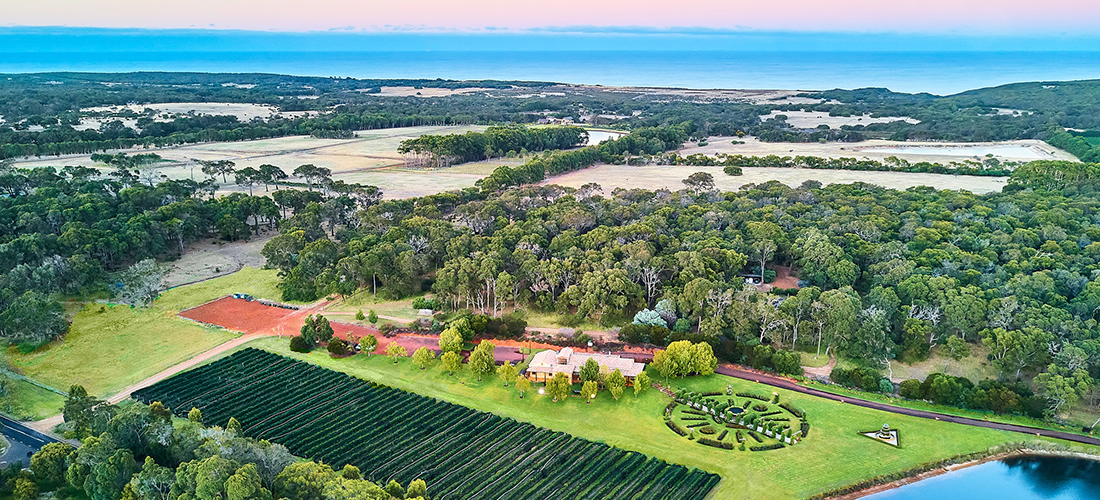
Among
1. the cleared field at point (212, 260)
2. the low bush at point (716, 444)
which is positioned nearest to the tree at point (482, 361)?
the low bush at point (716, 444)

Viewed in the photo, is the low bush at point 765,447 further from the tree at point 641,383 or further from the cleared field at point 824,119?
the cleared field at point 824,119

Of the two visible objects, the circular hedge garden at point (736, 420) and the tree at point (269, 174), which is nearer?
the circular hedge garden at point (736, 420)

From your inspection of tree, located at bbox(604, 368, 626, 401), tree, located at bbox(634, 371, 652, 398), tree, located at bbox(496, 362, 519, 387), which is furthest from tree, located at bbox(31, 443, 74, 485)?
tree, located at bbox(634, 371, 652, 398)

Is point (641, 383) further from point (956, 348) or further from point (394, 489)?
point (956, 348)

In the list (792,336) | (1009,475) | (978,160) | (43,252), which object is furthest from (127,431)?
(978,160)

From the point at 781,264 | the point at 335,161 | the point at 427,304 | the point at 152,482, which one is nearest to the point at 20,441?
the point at 152,482

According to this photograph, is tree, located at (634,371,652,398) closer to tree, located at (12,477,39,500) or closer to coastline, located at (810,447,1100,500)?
coastline, located at (810,447,1100,500)

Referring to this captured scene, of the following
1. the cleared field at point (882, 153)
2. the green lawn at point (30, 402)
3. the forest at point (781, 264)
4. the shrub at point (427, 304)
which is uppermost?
the cleared field at point (882, 153)
